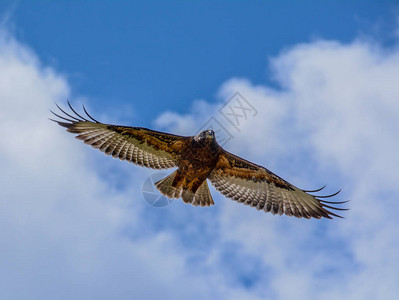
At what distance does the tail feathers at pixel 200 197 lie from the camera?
14.2 metres

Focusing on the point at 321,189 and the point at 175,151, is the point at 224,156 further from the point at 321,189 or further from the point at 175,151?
the point at 321,189

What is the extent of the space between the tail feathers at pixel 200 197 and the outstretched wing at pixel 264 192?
0.41 metres

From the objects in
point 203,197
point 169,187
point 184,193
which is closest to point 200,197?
point 203,197

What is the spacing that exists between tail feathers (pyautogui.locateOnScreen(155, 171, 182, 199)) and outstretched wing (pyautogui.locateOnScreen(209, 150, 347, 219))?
1.02m

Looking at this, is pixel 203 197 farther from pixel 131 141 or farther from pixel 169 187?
pixel 131 141

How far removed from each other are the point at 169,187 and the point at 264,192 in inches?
98.6

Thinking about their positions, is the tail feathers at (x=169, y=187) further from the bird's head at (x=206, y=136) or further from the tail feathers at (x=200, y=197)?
the bird's head at (x=206, y=136)

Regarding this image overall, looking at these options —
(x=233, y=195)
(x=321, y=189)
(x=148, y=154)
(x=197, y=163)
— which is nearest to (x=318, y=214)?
(x=321, y=189)

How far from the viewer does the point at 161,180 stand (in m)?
14.2

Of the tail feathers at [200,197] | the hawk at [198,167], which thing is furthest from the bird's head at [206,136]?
the tail feathers at [200,197]

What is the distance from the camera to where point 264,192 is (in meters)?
14.7

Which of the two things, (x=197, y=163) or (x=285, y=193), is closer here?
(x=197, y=163)

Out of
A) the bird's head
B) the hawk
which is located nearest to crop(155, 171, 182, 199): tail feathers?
the hawk

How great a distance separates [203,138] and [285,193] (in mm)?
2885
